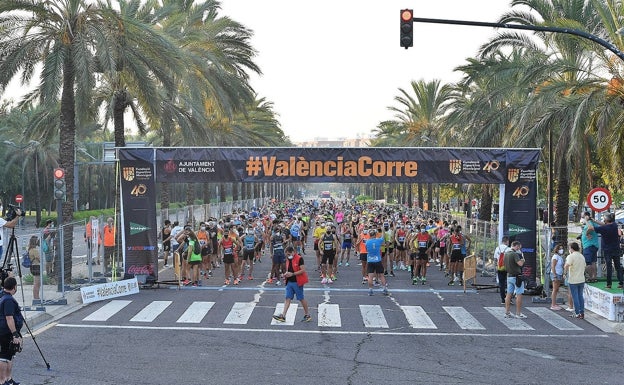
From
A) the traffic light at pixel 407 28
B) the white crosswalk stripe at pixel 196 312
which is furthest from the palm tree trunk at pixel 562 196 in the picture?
the white crosswalk stripe at pixel 196 312

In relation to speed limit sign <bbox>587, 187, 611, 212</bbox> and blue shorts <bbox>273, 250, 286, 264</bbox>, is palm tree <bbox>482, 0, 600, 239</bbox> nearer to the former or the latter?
speed limit sign <bbox>587, 187, 611, 212</bbox>

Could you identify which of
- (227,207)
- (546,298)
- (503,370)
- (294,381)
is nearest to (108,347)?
(294,381)

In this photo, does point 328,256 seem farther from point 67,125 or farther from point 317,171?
point 67,125

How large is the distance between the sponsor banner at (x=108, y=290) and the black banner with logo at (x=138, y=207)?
50.1 inches

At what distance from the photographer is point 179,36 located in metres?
29.6

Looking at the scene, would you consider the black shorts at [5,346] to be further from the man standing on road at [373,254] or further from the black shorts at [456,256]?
the black shorts at [456,256]

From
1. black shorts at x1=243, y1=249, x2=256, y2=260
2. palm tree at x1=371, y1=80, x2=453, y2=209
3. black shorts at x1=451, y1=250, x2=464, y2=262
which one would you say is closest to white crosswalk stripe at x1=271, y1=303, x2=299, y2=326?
black shorts at x1=243, y1=249, x2=256, y2=260

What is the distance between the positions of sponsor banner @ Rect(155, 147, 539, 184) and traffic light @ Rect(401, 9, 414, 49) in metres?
6.49

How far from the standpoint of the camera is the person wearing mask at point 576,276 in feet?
54.7

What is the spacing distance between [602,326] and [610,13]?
9137 millimetres

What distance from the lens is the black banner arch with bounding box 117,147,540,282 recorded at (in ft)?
70.8

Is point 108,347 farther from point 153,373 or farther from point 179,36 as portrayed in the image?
point 179,36

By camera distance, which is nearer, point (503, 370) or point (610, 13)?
point (503, 370)

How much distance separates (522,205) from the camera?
70.9 ft
